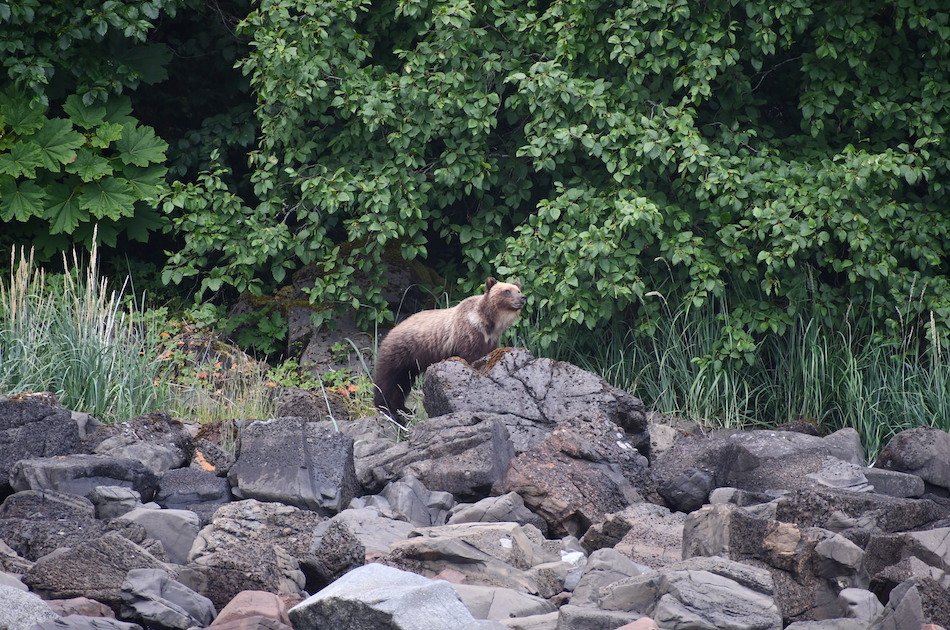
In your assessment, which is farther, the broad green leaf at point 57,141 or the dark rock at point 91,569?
the broad green leaf at point 57,141

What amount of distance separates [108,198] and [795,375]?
22.5 feet

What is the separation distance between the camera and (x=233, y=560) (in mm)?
5094

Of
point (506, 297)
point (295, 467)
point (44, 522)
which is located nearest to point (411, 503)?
point (295, 467)

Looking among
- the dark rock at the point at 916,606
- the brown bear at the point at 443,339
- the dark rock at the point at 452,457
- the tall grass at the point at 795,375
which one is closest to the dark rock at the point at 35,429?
the dark rock at the point at 452,457

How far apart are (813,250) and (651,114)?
1858mm

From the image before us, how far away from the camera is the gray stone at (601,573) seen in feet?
15.9

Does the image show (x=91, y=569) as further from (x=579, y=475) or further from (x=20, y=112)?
(x=20, y=112)

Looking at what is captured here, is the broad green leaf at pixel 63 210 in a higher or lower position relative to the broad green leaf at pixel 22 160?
lower

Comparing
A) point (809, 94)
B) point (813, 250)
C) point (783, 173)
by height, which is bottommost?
point (813, 250)

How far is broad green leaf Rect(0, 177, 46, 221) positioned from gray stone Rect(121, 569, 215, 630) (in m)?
7.04

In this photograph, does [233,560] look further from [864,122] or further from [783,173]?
[864,122]

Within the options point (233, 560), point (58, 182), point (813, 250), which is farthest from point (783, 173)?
point (58, 182)

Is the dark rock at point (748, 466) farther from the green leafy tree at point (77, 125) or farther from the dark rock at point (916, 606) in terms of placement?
the green leafy tree at point (77, 125)

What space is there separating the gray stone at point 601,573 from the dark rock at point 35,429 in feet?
11.6
